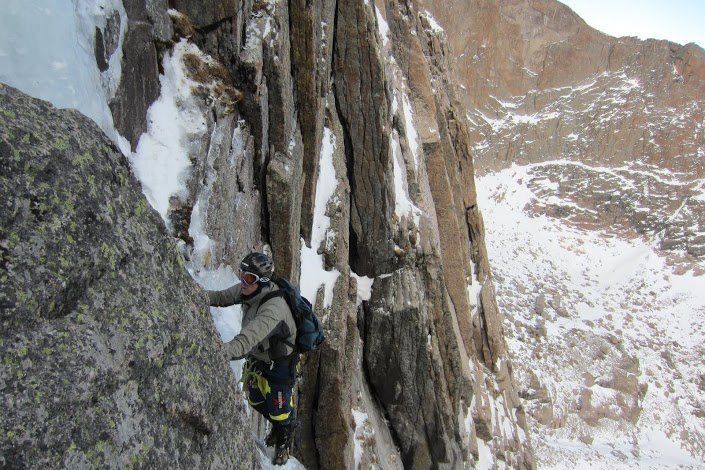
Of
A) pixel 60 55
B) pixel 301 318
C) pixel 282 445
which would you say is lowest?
pixel 282 445

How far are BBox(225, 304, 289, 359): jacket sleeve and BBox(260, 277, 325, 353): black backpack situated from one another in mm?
234

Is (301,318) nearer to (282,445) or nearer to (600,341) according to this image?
(282,445)

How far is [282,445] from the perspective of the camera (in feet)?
21.9

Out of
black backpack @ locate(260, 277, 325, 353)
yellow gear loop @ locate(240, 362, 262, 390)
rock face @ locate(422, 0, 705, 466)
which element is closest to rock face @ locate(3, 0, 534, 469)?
black backpack @ locate(260, 277, 325, 353)

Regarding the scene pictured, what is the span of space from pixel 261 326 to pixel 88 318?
5.92ft

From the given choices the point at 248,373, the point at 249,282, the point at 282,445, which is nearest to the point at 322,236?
the point at 282,445

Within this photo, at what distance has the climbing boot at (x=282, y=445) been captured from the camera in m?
6.53

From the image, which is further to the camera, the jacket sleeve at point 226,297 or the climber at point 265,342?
the jacket sleeve at point 226,297

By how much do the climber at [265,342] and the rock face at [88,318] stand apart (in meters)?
0.77

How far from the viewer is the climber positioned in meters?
4.38

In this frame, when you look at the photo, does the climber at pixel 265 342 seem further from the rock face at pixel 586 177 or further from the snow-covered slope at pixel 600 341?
the rock face at pixel 586 177

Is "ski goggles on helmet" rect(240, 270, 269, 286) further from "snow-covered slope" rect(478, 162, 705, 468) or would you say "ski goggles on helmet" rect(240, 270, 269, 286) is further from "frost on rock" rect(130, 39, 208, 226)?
"snow-covered slope" rect(478, 162, 705, 468)

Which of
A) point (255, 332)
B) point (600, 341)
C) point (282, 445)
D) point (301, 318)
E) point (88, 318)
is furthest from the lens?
point (600, 341)

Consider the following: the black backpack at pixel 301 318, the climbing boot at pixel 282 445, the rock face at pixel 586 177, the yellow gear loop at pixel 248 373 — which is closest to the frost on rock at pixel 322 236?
the climbing boot at pixel 282 445
